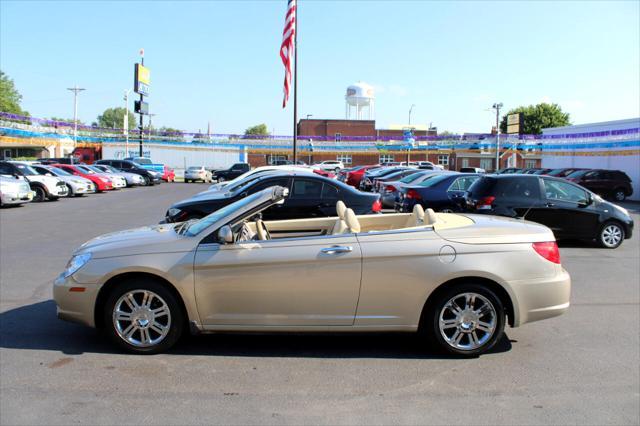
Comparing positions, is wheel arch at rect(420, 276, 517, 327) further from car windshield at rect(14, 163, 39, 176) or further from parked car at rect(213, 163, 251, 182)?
parked car at rect(213, 163, 251, 182)

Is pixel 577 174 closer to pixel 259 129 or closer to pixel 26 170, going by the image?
pixel 26 170

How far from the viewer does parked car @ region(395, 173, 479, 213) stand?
14.4m

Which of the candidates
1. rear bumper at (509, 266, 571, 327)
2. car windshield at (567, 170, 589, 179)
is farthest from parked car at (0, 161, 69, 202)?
car windshield at (567, 170, 589, 179)

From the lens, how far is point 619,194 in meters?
29.2

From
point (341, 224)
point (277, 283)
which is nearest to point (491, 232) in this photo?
point (341, 224)

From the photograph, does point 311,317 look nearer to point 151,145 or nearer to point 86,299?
point 86,299

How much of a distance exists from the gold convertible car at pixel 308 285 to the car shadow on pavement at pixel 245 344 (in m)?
0.27

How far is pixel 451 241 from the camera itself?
4.96 meters

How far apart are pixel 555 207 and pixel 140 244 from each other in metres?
8.97

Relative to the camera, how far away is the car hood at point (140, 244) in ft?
16.1

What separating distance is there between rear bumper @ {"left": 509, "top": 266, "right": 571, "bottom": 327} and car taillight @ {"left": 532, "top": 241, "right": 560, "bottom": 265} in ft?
0.53

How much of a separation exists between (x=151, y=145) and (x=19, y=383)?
66.6 meters

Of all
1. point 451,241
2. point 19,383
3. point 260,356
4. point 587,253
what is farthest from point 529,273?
point 587,253

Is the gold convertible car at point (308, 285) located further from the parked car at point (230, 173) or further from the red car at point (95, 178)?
the parked car at point (230, 173)
